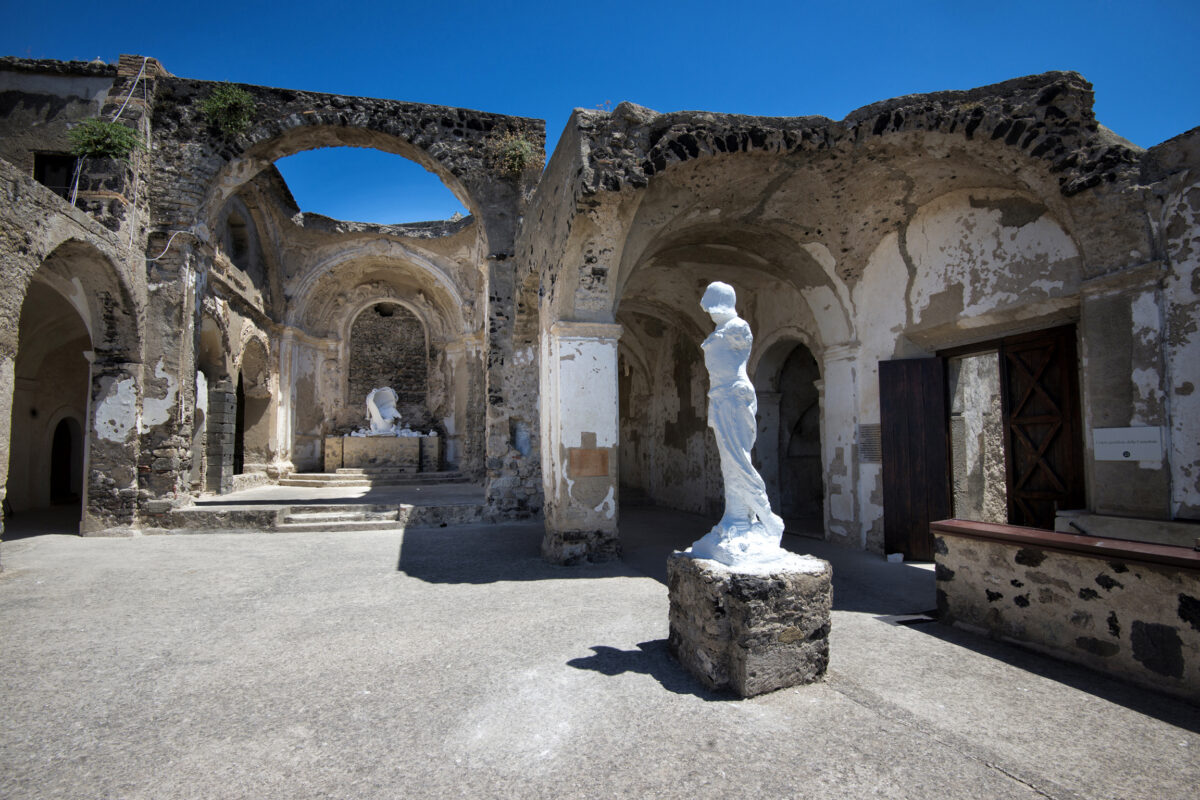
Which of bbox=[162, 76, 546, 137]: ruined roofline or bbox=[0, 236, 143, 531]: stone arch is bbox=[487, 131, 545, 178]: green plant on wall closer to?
bbox=[162, 76, 546, 137]: ruined roofline

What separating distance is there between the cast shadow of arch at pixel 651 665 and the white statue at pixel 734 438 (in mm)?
652

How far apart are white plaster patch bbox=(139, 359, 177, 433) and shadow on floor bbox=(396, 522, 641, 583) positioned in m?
3.90

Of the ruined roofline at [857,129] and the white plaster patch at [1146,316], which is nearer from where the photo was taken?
the white plaster patch at [1146,316]

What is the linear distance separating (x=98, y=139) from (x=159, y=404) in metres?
3.64

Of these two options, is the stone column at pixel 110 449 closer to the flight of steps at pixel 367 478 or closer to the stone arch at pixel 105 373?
the stone arch at pixel 105 373

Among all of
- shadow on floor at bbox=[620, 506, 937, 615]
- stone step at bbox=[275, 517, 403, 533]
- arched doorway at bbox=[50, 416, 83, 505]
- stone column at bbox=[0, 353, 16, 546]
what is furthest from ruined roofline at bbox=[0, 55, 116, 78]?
shadow on floor at bbox=[620, 506, 937, 615]

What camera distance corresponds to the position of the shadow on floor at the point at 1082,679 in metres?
2.87

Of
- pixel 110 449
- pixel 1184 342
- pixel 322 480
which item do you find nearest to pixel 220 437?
pixel 322 480

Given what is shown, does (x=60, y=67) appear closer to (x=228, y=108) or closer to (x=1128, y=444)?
(x=228, y=108)

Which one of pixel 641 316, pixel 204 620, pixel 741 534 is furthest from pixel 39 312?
pixel 741 534

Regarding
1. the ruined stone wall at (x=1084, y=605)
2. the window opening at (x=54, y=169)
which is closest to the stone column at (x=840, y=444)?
the ruined stone wall at (x=1084, y=605)

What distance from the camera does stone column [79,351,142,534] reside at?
8164 millimetres

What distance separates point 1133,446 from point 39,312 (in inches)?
577

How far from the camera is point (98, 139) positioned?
8.09 m
